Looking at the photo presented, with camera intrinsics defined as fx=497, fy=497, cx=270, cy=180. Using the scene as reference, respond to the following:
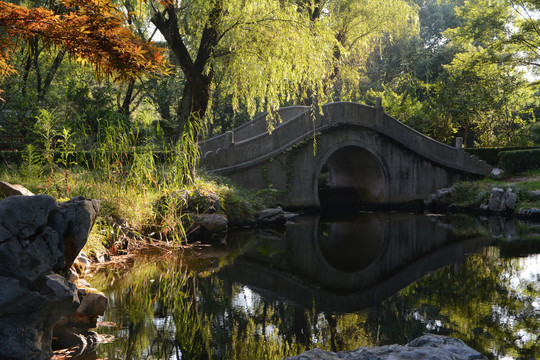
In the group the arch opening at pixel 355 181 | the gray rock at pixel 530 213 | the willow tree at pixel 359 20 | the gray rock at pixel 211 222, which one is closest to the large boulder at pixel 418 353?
the gray rock at pixel 211 222

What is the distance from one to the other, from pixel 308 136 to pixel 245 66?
3.93 metres

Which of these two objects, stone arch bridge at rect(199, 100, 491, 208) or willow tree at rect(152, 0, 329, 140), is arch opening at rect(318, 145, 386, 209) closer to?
stone arch bridge at rect(199, 100, 491, 208)

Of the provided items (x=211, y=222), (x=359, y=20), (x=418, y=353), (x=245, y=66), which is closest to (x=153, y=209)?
(x=211, y=222)

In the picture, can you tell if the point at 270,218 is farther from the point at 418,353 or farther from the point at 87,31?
the point at 418,353

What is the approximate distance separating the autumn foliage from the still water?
227cm

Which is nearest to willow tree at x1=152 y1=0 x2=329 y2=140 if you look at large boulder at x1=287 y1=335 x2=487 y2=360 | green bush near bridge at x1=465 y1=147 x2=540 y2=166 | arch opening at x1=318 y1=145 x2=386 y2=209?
arch opening at x1=318 y1=145 x2=386 y2=209

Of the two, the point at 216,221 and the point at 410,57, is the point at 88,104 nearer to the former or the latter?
the point at 216,221

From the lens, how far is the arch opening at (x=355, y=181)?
1536 cm

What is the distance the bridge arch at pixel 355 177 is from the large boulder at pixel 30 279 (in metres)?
11.5

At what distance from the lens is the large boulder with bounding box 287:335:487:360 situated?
2.59 m

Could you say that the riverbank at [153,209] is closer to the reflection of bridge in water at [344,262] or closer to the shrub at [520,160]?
the reflection of bridge in water at [344,262]

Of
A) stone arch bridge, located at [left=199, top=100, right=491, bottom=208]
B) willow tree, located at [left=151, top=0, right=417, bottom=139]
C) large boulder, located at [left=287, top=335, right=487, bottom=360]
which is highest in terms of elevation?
willow tree, located at [left=151, top=0, right=417, bottom=139]

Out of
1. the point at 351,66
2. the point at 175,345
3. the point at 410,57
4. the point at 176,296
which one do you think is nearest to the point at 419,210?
the point at 351,66

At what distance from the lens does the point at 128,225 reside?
7.33 metres
